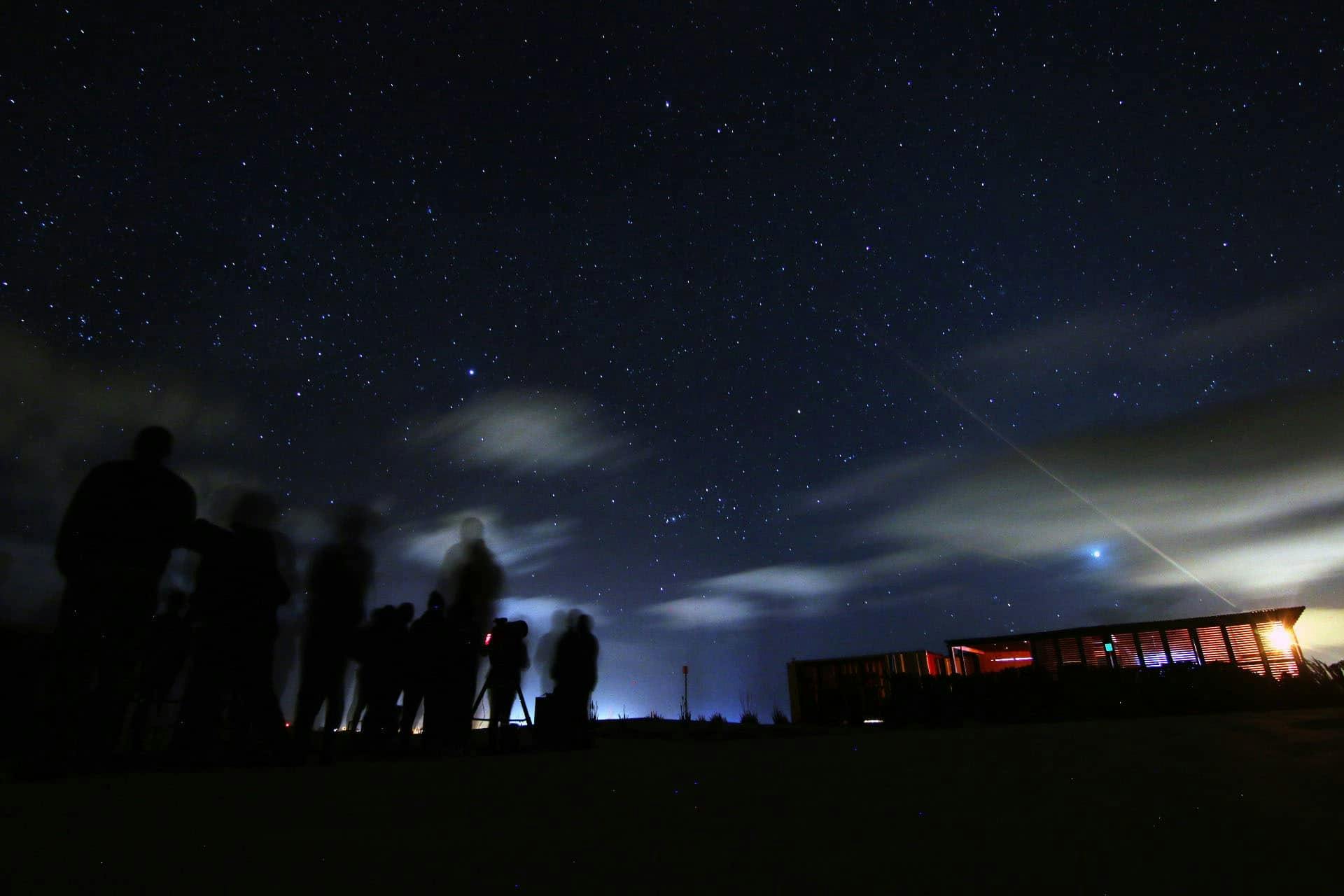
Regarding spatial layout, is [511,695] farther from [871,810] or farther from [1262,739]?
[1262,739]

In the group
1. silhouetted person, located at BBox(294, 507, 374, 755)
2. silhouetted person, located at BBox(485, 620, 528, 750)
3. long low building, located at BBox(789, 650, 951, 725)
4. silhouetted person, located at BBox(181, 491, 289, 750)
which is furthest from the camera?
long low building, located at BBox(789, 650, 951, 725)

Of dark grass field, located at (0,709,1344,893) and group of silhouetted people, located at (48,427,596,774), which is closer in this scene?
dark grass field, located at (0,709,1344,893)

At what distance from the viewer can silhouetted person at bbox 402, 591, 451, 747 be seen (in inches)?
242

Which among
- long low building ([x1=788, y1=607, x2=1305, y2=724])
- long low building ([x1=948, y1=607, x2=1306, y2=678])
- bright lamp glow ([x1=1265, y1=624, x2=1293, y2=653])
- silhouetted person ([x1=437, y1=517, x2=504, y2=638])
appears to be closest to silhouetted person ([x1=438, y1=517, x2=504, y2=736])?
silhouetted person ([x1=437, y1=517, x2=504, y2=638])

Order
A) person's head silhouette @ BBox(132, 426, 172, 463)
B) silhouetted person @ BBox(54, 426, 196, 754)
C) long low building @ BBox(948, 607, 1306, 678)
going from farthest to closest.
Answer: long low building @ BBox(948, 607, 1306, 678), person's head silhouette @ BBox(132, 426, 172, 463), silhouetted person @ BBox(54, 426, 196, 754)

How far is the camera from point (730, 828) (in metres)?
1.82

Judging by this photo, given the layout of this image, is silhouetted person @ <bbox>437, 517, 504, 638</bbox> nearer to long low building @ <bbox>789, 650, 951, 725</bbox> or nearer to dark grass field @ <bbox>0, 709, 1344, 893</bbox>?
dark grass field @ <bbox>0, 709, 1344, 893</bbox>

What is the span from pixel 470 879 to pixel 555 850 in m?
0.29


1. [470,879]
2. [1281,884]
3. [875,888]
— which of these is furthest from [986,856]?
[470,879]

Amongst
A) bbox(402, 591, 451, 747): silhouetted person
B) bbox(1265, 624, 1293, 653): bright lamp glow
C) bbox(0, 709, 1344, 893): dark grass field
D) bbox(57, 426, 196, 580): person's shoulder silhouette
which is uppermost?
bbox(1265, 624, 1293, 653): bright lamp glow

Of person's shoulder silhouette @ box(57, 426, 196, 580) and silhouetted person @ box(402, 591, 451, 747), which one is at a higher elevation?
person's shoulder silhouette @ box(57, 426, 196, 580)

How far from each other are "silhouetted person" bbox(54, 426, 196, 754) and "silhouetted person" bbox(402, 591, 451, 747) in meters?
2.39

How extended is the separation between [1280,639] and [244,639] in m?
30.1

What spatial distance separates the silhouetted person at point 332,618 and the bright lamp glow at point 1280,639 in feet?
94.9
